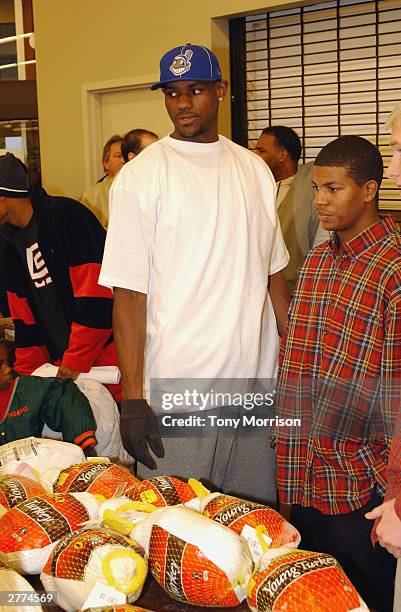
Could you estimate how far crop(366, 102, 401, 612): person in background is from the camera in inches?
56.7

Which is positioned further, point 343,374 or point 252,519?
point 343,374

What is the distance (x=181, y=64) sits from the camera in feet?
6.89

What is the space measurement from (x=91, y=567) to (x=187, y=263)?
1008mm

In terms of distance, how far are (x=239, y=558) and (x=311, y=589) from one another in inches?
5.3

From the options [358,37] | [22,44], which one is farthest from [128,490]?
[22,44]

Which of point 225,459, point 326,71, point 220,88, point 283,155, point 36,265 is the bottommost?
point 225,459

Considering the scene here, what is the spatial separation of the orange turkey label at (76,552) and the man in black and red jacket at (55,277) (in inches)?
57.1

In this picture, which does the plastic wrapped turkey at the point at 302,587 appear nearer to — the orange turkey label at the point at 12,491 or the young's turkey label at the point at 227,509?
the young's turkey label at the point at 227,509

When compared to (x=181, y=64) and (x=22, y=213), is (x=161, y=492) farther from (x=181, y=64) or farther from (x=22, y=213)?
(x=22, y=213)

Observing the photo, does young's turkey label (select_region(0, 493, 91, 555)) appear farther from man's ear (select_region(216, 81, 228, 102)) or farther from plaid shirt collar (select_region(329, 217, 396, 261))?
man's ear (select_region(216, 81, 228, 102))

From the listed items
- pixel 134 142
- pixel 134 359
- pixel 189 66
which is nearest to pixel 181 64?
pixel 189 66

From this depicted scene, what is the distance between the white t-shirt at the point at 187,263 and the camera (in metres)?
2.05

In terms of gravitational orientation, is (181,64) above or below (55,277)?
above

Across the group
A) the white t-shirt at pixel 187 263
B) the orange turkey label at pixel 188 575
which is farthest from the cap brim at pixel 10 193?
the orange turkey label at pixel 188 575
